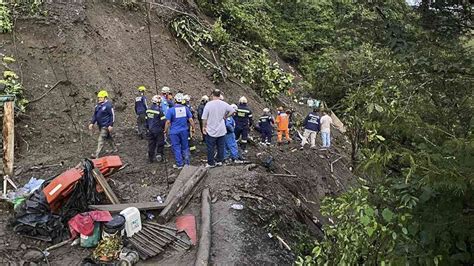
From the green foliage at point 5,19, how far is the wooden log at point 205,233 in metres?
10.4

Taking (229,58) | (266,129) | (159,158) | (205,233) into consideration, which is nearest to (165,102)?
(159,158)

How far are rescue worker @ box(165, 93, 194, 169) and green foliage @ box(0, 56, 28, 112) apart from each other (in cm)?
554

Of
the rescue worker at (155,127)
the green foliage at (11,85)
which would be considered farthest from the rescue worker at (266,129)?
the green foliage at (11,85)

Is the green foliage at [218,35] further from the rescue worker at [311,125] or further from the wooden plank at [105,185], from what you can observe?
the wooden plank at [105,185]

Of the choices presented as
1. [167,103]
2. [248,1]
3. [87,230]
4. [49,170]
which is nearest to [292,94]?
[248,1]

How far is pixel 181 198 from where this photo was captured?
27.6 feet

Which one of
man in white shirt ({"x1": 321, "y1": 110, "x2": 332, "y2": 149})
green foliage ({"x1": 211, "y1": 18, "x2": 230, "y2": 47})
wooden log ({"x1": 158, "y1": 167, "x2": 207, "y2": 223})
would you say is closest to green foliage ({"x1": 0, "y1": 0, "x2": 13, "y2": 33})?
green foliage ({"x1": 211, "y1": 18, "x2": 230, "y2": 47})

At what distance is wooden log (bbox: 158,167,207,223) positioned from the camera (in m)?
7.96

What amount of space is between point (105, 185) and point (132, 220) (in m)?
1.44

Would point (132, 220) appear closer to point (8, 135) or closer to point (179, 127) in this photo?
point (179, 127)

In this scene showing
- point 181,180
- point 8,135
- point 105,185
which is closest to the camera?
point 105,185

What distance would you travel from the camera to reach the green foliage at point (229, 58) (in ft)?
62.0

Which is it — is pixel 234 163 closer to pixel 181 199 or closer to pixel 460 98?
pixel 181 199

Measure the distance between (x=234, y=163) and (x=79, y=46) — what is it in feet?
26.9
